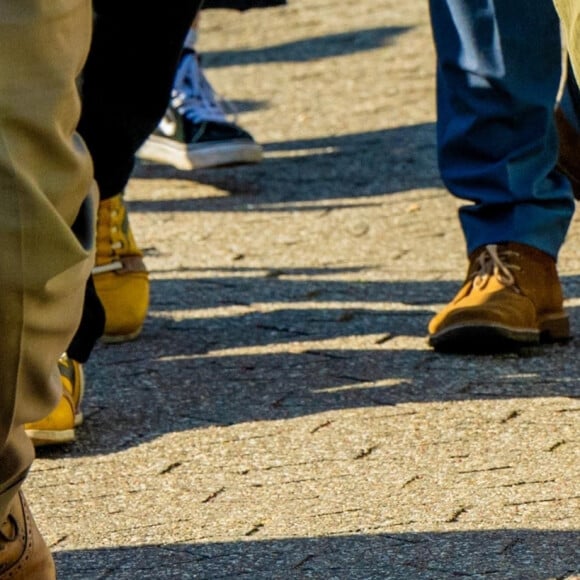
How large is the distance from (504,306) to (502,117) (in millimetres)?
404

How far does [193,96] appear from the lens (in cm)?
525

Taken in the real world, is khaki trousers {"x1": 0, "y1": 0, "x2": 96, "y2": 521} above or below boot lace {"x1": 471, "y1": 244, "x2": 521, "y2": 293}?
above

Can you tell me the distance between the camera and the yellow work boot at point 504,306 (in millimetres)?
3248

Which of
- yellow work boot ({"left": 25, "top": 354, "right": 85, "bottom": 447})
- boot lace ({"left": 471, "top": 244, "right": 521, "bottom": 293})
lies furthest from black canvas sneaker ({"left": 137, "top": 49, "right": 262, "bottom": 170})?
yellow work boot ({"left": 25, "top": 354, "right": 85, "bottom": 447})

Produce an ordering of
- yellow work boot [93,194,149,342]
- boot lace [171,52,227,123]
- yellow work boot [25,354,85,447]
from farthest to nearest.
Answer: boot lace [171,52,227,123] → yellow work boot [93,194,149,342] → yellow work boot [25,354,85,447]

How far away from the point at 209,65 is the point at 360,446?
4.70 metres

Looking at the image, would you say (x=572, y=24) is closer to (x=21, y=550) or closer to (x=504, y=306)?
(x=21, y=550)

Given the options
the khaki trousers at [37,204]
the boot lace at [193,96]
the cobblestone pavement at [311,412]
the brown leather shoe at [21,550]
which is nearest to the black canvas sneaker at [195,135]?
the boot lace at [193,96]

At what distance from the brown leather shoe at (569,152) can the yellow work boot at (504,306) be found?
250mm

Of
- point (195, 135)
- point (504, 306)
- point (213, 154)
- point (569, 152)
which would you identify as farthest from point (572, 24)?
point (195, 135)

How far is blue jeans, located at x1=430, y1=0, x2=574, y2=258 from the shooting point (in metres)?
3.27

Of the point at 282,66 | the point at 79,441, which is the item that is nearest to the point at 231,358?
the point at 79,441

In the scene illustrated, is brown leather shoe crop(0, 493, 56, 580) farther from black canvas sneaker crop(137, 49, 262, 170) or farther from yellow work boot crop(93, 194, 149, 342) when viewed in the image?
black canvas sneaker crop(137, 49, 262, 170)

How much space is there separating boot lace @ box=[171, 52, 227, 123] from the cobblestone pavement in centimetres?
22
